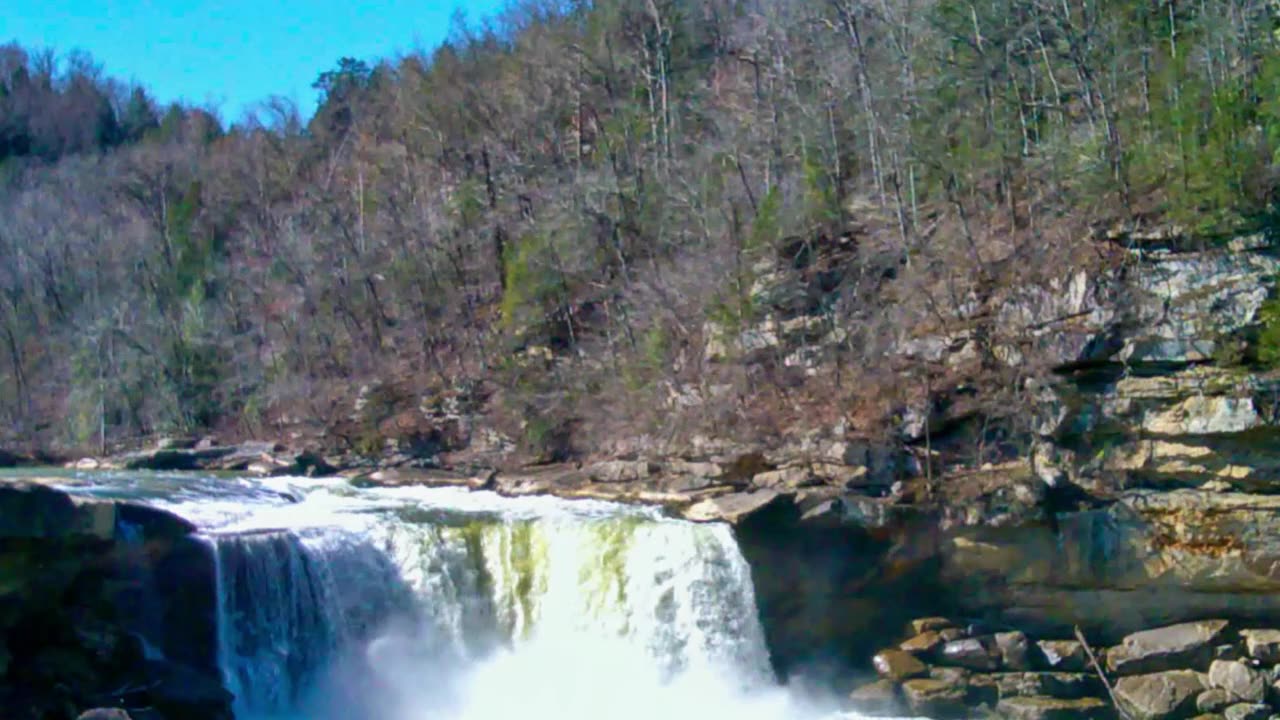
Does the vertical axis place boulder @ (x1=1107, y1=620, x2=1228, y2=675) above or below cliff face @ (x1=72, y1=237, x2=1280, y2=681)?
below

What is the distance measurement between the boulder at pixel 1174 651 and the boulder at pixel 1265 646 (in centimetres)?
42

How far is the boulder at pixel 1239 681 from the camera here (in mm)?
17875

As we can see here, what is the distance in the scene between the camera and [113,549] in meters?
15.8

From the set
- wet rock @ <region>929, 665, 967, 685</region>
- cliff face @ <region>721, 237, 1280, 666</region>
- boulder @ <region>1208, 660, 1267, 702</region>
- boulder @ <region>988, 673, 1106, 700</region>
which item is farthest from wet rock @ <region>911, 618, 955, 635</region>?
boulder @ <region>1208, 660, 1267, 702</region>

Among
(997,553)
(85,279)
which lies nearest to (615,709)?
(997,553)

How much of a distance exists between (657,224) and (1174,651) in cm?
1865

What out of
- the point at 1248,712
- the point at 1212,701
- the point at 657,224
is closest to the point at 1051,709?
the point at 1212,701

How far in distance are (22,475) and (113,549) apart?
43.7 ft

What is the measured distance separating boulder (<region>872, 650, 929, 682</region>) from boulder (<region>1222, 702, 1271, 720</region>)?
4.34m

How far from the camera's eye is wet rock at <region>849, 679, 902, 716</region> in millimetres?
18484

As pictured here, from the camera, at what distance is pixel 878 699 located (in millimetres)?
18578

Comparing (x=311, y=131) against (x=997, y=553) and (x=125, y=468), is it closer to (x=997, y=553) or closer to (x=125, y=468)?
(x=125, y=468)

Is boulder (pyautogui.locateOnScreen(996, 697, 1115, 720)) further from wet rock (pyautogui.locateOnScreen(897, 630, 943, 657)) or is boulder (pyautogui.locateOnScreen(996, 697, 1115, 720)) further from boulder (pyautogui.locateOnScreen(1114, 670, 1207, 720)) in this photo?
wet rock (pyautogui.locateOnScreen(897, 630, 943, 657))

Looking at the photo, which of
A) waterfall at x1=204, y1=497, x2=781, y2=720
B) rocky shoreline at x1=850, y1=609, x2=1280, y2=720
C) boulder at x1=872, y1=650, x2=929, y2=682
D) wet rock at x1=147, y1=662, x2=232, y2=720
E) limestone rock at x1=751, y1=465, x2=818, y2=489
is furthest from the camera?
limestone rock at x1=751, y1=465, x2=818, y2=489
